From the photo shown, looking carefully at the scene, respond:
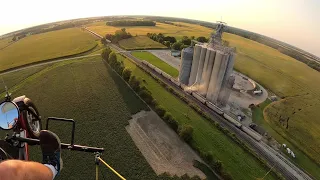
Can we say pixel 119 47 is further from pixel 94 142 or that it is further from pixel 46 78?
pixel 94 142

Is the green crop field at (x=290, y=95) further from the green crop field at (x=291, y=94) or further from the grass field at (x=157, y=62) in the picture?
the grass field at (x=157, y=62)

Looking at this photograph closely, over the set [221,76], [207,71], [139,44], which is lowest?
[139,44]

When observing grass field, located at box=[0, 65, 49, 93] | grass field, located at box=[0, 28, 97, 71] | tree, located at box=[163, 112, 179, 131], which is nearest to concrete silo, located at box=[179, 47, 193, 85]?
tree, located at box=[163, 112, 179, 131]

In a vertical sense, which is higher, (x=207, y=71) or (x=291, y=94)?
(x=207, y=71)

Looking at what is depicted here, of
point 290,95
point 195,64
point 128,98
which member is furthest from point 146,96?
point 290,95

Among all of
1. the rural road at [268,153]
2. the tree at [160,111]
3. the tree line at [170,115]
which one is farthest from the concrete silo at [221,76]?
the tree at [160,111]

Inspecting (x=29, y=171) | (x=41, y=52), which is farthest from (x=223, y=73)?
(x=41, y=52)

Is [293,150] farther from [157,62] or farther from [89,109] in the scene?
[157,62]
